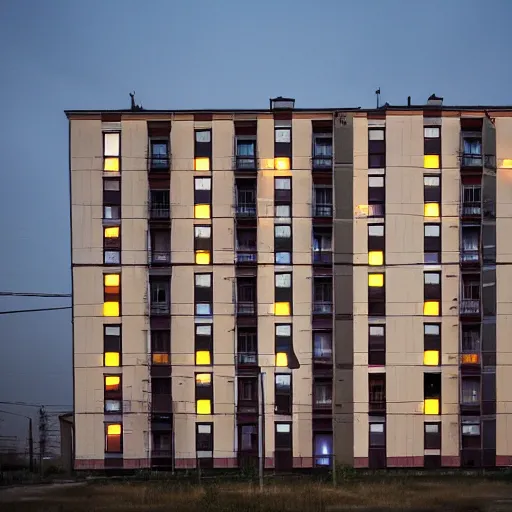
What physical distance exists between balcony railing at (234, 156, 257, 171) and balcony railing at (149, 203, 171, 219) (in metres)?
5.68

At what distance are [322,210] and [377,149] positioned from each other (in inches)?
→ 226

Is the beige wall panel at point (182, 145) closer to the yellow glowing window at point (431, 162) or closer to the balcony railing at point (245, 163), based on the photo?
the balcony railing at point (245, 163)

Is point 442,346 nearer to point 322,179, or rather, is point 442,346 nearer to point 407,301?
point 407,301

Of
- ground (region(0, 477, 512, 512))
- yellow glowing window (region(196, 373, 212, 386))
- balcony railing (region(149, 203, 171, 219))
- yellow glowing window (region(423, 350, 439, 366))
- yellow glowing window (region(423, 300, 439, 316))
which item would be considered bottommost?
ground (region(0, 477, 512, 512))

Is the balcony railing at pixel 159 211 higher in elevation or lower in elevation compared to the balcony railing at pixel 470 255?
higher

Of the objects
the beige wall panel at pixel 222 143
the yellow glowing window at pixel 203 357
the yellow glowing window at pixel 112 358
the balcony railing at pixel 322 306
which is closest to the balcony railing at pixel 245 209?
the beige wall panel at pixel 222 143

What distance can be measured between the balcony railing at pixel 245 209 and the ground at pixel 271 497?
1800 centimetres

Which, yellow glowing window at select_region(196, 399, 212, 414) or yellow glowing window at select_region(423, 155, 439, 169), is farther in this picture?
yellow glowing window at select_region(423, 155, 439, 169)

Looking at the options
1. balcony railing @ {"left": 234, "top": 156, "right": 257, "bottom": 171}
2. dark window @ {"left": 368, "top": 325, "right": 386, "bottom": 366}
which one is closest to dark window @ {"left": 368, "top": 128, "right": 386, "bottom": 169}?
balcony railing @ {"left": 234, "top": 156, "right": 257, "bottom": 171}

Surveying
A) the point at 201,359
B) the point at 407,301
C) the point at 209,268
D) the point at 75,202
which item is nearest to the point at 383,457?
the point at 407,301

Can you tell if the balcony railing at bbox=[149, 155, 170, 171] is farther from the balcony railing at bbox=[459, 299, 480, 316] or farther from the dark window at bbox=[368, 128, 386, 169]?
the balcony railing at bbox=[459, 299, 480, 316]

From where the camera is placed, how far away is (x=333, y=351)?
49.0m

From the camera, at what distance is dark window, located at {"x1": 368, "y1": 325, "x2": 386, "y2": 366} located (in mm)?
49094

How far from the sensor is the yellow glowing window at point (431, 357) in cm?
4919
